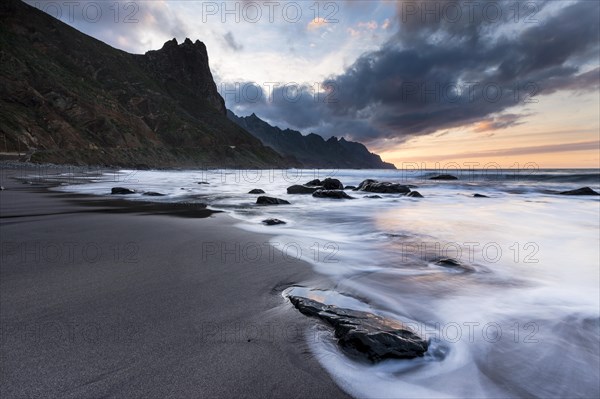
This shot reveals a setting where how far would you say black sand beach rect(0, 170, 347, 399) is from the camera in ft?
5.04

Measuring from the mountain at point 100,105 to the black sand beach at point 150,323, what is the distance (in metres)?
41.4

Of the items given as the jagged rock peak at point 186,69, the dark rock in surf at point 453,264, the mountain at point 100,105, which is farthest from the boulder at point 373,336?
the jagged rock peak at point 186,69

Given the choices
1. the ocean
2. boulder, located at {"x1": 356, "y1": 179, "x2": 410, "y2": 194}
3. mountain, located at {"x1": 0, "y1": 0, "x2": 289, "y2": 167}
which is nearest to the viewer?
the ocean

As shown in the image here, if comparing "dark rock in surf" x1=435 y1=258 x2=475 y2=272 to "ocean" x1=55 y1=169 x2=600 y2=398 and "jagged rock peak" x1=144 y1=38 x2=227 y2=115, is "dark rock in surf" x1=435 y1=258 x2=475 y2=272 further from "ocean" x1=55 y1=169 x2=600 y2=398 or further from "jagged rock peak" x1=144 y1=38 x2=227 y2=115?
"jagged rock peak" x1=144 y1=38 x2=227 y2=115

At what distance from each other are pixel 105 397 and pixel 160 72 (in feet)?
470

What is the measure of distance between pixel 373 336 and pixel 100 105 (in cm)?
6820

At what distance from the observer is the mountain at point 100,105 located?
41.7m

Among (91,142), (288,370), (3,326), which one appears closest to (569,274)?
(288,370)

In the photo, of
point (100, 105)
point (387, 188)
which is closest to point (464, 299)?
point (387, 188)

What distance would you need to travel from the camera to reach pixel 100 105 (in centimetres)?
5631

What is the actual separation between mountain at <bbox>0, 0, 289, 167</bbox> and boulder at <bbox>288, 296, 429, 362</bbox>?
43955 millimetres

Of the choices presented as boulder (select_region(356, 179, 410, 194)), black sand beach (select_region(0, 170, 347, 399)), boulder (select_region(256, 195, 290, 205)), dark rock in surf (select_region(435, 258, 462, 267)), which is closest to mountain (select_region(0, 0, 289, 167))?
boulder (select_region(256, 195, 290, 205))

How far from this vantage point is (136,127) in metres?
65.2

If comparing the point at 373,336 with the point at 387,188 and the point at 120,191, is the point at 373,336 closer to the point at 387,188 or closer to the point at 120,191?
the point at 120,191
